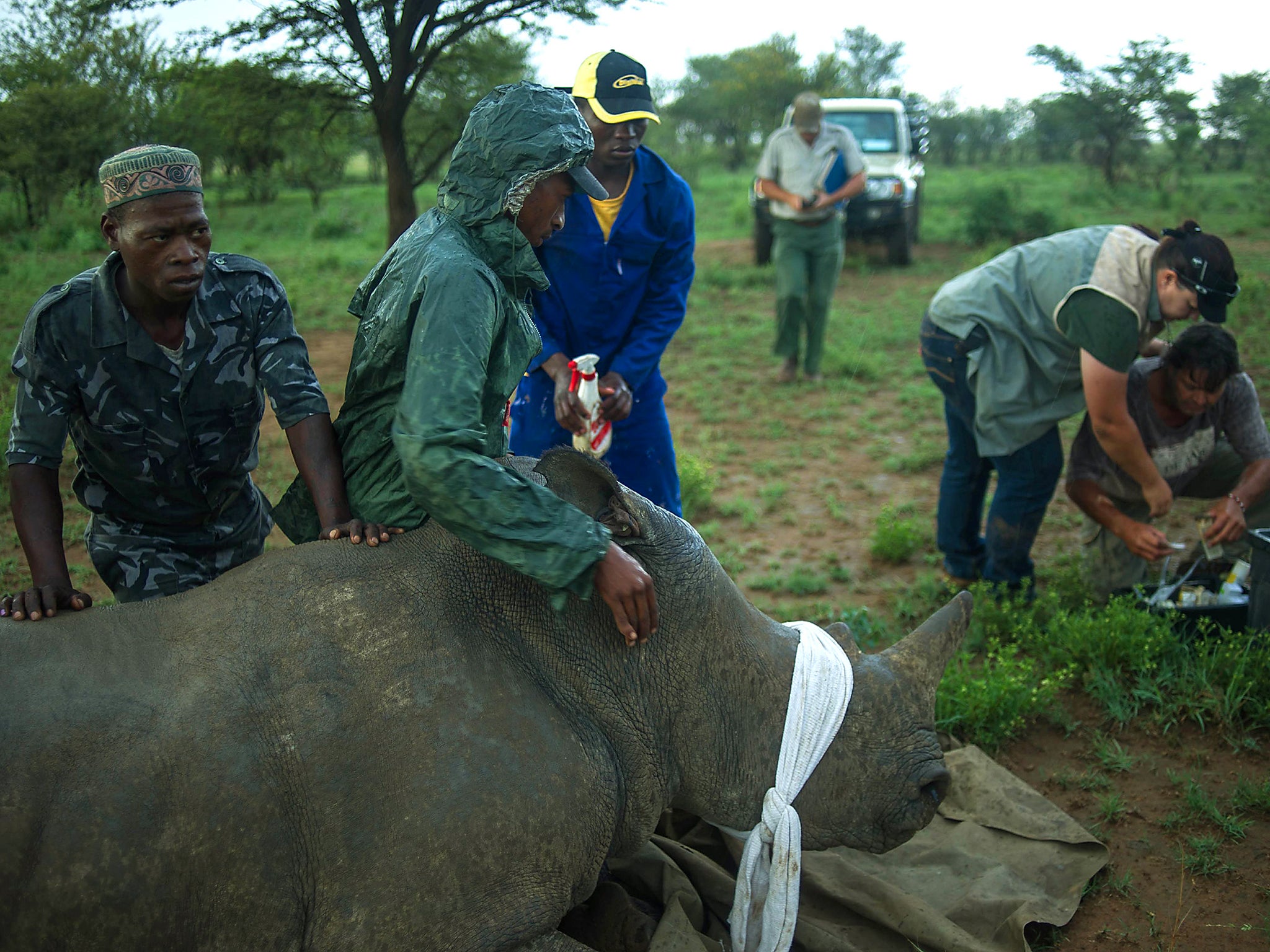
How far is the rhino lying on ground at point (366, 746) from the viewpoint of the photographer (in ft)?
6.89

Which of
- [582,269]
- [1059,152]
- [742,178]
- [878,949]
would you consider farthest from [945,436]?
[1059,152]

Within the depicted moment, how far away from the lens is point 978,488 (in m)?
5.46

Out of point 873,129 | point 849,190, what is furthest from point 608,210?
point 873,129

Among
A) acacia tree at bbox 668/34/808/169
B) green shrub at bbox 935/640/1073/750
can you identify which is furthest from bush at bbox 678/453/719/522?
acacia tree at bbox 668/34/808/169

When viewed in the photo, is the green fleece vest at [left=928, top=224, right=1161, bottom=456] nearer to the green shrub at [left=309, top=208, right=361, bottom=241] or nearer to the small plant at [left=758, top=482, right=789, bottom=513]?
the small plant at [left=758, top=482, right=789, bottom=513]

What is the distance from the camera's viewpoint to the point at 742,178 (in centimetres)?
2866

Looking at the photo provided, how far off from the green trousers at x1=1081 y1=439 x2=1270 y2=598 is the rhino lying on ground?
3.00m

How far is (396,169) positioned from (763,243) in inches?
311

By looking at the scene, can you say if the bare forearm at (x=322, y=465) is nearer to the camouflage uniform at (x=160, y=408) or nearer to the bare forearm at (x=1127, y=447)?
the camouflage uniform at (x=160, y=408)

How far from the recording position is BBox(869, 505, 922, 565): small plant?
5.84 metres

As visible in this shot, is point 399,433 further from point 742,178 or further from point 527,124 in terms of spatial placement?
point 742,178

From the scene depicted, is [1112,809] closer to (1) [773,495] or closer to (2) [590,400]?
(2) [590,400]

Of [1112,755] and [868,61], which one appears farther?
[868,61]

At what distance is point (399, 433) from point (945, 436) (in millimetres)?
6376
